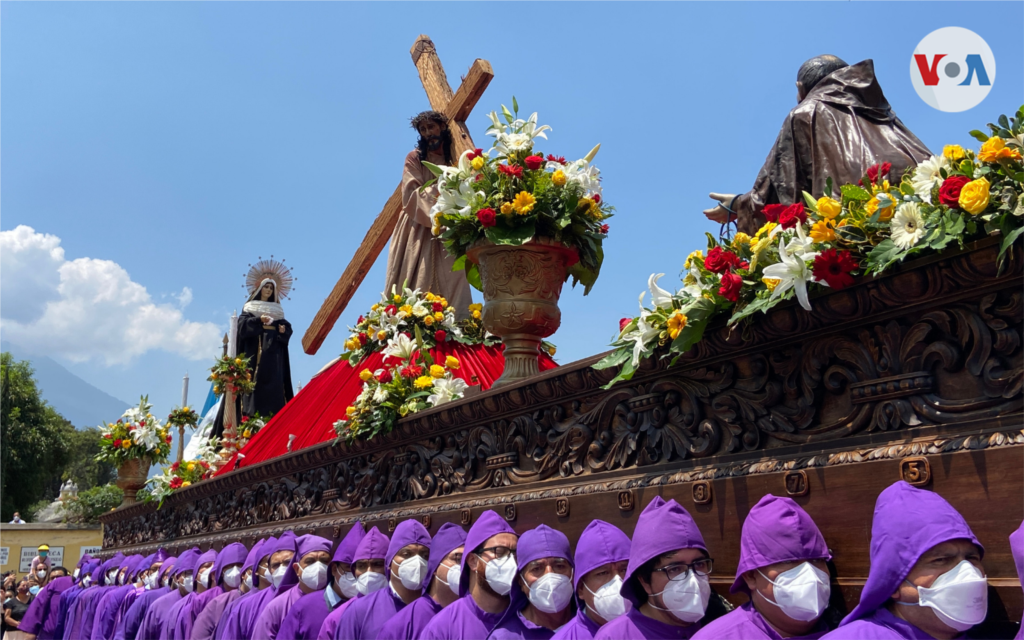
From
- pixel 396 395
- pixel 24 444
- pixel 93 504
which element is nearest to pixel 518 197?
pixel 396 395

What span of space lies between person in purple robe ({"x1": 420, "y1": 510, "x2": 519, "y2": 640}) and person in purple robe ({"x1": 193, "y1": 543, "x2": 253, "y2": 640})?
2.80m

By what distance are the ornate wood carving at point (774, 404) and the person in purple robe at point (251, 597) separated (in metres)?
1.49

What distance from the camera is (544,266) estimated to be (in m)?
4.72

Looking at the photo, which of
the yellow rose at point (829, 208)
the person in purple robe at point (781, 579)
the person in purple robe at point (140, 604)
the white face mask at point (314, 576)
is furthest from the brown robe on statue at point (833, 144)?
the person in purple robe at point (140, 604)

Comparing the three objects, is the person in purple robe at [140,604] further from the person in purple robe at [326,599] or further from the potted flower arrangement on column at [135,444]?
the potted flower arrangement on column at [135,444]

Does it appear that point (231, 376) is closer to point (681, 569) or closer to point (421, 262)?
point (421, 262)

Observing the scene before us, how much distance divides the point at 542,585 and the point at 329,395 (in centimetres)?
502

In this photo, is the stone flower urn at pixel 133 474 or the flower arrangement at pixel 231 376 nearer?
the flower arrangement at pixel 231 376

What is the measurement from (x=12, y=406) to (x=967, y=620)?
37.1 metres

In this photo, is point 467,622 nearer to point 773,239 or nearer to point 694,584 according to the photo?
point 694,584

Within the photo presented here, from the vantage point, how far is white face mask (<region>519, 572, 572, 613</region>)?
10.3 feet

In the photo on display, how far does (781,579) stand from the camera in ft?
7.47

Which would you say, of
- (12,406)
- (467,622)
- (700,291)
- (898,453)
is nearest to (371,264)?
(467,622)

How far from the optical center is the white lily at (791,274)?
2373 mm
